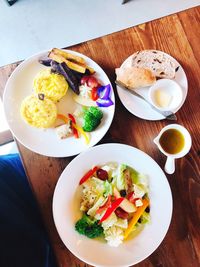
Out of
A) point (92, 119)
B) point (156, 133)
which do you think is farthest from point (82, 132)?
point (156, 133)

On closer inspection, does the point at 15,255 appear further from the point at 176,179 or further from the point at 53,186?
the point at 176,179

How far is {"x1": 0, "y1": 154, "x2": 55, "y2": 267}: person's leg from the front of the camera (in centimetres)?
117

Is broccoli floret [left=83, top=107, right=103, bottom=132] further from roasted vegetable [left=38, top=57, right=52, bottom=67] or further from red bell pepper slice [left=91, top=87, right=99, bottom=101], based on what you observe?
roasted vegetable [left=38, top=57, right=52, bottom=67]

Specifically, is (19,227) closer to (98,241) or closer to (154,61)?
(98,241)

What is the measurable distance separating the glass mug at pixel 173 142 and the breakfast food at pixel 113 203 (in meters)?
0.11

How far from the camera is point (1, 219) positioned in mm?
1188

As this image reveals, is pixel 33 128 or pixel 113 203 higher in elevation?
pixel 33 128

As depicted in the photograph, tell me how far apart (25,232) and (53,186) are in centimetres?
18

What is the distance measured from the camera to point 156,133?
135 cm

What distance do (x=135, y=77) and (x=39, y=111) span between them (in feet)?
1.20

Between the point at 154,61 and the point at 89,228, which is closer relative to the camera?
the point at 89,228

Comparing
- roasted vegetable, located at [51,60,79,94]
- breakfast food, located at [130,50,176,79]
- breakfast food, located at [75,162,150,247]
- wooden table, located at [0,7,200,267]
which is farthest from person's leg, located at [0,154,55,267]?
breakfast food, located at [130,50,176,79]

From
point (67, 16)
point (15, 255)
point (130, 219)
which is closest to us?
point (15, 255)

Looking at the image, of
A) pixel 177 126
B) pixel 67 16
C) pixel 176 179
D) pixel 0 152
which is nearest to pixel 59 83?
pixel 177 126
